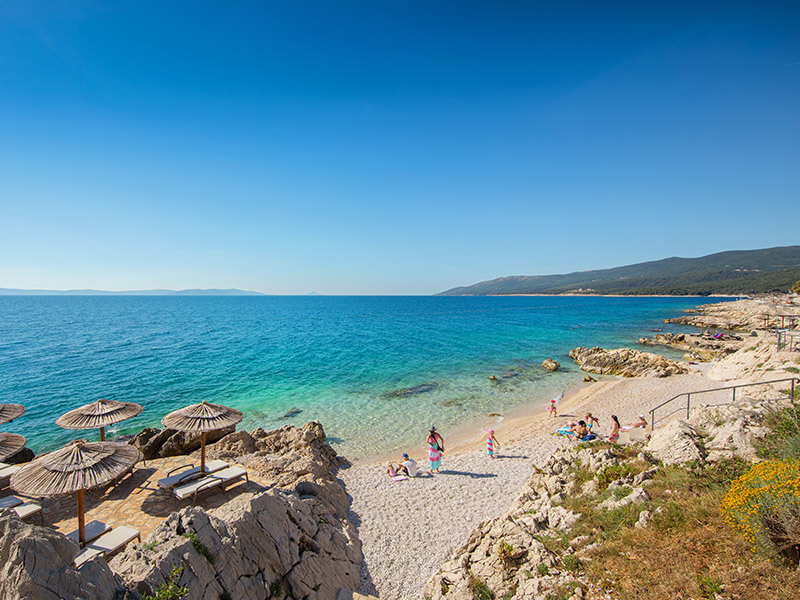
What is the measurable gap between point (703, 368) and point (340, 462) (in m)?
33.0

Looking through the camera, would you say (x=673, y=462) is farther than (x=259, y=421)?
No

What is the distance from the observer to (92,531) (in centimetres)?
862

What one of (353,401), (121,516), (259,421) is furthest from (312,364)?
(121,516)

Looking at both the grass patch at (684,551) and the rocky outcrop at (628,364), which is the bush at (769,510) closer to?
the grass patch at (684,551)

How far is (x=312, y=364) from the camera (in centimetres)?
3734

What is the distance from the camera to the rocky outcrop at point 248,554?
230 inches

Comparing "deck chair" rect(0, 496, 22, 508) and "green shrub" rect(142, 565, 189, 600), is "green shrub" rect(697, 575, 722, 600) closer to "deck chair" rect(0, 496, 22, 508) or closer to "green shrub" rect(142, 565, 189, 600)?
"green shrub" rect(142, 565, 189, 600)

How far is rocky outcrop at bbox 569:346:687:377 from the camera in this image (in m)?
30.8

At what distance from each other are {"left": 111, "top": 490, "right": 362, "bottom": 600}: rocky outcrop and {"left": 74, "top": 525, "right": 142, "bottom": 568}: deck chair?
2.80 meters

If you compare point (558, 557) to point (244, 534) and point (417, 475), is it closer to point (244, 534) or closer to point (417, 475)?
point (244, 534)

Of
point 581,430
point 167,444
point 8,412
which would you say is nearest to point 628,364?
point 581,430

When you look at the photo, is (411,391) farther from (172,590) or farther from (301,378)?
(172,590)

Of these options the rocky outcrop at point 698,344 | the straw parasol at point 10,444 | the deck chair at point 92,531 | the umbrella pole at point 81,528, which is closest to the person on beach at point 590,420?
the deck chair at point 92,531

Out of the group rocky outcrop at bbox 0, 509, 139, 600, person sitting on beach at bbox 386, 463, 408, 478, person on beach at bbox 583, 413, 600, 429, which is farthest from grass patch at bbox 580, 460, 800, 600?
person on beach at bbox 583, 413, 600, 429
